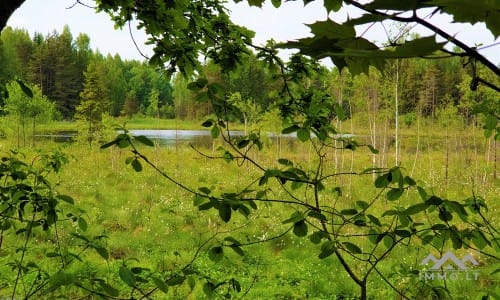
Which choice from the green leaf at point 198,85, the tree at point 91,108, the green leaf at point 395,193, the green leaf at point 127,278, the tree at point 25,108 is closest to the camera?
the green leaf at point 127,278

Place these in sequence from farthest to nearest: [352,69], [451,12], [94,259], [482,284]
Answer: [94,259]
[482,284]
[352,69]
[451,12]

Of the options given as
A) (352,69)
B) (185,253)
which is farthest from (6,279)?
(352,69)

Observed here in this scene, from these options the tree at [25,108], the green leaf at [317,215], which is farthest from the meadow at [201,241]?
the tree at [25,108]

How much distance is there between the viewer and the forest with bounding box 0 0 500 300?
1.19 meters

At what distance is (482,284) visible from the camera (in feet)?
18.7

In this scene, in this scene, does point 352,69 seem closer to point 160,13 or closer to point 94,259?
point 160,13

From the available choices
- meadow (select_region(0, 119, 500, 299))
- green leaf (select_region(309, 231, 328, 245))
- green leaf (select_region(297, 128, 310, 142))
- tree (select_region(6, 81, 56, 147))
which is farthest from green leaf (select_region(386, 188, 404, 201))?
tree (select_region(6, 81, 56, 147))

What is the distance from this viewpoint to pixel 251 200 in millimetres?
1320

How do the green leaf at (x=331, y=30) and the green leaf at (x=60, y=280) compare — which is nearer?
the green leaf at (x=331, y=30)

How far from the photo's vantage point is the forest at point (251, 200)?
1.19 m

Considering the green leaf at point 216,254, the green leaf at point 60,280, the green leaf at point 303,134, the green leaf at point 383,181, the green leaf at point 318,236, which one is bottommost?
the green leaf at point 60,280

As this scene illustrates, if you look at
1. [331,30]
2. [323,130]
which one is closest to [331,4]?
[331,30]

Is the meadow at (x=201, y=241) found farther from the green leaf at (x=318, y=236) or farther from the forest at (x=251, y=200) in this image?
the green leaf at (x=318, y=236)

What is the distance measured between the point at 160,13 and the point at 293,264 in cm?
542
